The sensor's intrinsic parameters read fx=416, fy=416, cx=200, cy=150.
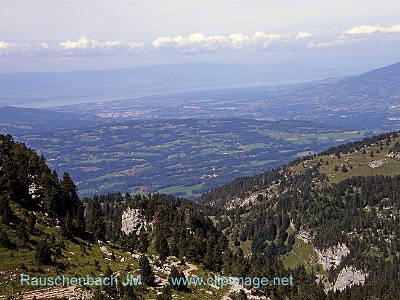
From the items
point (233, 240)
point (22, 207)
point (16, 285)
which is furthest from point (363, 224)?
point (16, 285)

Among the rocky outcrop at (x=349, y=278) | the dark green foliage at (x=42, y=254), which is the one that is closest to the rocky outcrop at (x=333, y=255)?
the rocky outcrop at (x=349, y=278)

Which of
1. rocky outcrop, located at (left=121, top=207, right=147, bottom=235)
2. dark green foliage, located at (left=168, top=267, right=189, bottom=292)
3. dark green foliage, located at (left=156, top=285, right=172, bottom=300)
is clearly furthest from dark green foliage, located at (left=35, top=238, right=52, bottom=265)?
rocky outcrop, located at (left=121, top=207, right=147, bottom=235)

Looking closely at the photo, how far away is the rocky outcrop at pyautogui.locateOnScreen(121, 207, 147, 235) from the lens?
115350 mm

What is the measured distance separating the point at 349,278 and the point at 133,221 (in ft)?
289

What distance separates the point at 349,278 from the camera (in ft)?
509

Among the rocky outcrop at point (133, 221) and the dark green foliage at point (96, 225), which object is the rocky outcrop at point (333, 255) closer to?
the rocky outcrop at point (133, 221)

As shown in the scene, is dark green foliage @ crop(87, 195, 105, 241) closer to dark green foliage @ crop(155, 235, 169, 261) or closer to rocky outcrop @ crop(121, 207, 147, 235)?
dark green foliage @ crop(155, 235, 169, 261)

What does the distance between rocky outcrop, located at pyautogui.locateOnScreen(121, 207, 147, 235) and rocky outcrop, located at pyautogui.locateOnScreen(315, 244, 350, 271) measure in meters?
88.2

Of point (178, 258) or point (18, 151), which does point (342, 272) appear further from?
point (18, 151)

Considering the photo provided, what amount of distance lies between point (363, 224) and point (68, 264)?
485ft

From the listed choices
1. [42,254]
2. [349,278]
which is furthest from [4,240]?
[349,278]

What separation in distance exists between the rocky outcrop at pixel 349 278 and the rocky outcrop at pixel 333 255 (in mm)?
7793

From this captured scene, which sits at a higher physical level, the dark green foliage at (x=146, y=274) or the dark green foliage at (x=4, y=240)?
the dark green foliage at (x=4, y=240)

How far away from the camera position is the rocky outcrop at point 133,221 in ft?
378
